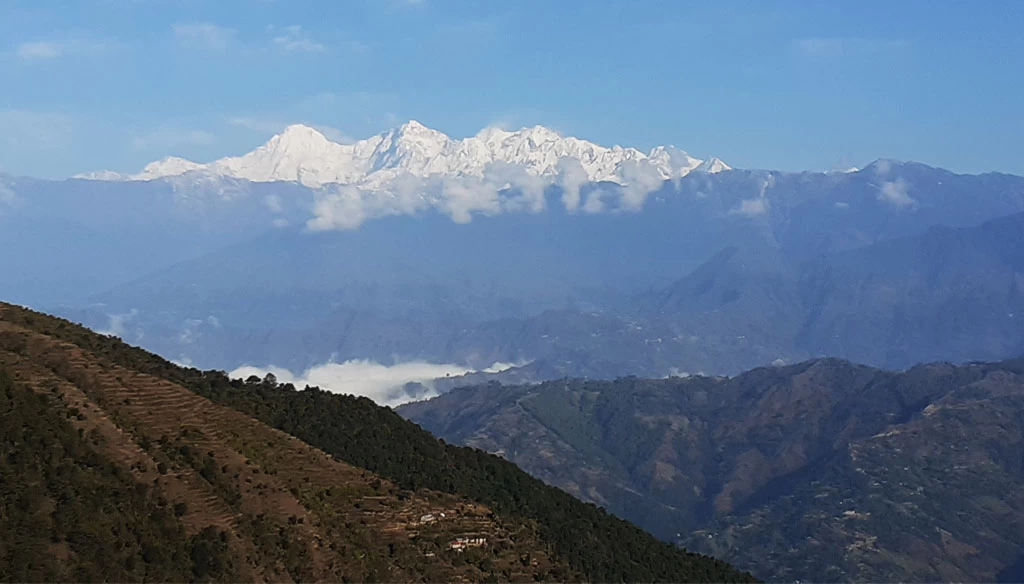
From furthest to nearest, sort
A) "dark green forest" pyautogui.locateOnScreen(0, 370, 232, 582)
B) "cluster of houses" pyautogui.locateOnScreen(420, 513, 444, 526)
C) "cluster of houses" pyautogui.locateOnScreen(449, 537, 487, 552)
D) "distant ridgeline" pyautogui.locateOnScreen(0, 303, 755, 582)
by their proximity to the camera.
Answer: "cluster of houses" pyautogui.locateOnScreen(420, 513, 444, 526) < "cluster of houses" pyautogui.locateOnScreen(449, 537, 487, 552) < "distant ridgeline" pyautogui.locateOnScreen(0, 303, 755, 582) < "dark green forest" pyautogui.locateOnScreen(0, 370, 232, 582)

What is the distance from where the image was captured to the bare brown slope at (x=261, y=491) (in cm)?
6156

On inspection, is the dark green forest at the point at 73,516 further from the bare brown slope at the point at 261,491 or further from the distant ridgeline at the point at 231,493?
the bare brown slope at the point at 261,491

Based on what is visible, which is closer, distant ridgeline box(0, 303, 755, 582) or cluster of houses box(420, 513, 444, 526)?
distant ridgeline box(0, 303, 755, 582)

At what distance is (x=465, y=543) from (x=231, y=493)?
15965 millimetres

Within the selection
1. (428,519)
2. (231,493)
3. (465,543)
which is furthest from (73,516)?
(465,543)

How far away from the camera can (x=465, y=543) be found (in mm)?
73938

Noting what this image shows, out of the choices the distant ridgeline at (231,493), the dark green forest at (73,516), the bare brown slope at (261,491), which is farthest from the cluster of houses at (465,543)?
the dark green forest at (73,516)

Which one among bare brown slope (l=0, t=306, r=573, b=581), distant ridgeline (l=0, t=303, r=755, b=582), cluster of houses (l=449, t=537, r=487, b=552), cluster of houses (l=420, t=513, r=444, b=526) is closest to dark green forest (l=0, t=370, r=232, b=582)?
distant ridgeline (l=0, t=303, r=755, b=582)

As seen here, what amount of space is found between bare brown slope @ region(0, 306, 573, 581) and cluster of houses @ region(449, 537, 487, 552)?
1.54ft

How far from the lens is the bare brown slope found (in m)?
61.6

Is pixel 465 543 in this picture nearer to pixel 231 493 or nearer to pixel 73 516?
pixel 231 493

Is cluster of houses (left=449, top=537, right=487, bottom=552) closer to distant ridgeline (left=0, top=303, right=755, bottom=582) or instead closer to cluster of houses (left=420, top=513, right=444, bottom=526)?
distant ridgeline (left=0, top=303, right=755, bottom=582)

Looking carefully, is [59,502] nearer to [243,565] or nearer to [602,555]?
[243,565]

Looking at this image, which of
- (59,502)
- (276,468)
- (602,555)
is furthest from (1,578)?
(602,555)
